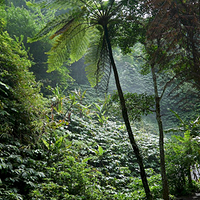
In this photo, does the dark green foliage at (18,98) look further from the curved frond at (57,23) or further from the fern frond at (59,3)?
the fern frond at (59,3)

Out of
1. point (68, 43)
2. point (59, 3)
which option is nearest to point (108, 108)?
point (68, 43)

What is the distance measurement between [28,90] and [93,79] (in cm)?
144

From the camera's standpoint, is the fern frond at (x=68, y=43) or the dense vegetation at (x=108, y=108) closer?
the dense vegetation at (x=108, y=108)

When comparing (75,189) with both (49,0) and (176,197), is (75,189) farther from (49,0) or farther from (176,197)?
(49,0)

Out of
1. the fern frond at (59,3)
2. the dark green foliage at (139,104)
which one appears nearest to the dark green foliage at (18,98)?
the fern frond at (59,3)

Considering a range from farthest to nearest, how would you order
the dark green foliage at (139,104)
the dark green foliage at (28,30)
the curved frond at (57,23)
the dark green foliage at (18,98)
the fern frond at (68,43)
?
the dark green foliage at (28,30) → the dark green foliage at (18,98) → the dark green foliage at (139,104) → the fern frond at (68,43) → the curved frond at (57,23)

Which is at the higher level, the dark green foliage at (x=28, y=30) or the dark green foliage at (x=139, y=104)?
the dark green foliage at (x=28, y=30)

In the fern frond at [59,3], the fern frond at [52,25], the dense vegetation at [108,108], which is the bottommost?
the dense vegetation at [108,108]

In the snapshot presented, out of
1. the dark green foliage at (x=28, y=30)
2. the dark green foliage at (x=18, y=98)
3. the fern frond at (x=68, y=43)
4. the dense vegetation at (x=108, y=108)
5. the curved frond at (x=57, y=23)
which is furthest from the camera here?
the dark green foliage at (x=28, y=30)

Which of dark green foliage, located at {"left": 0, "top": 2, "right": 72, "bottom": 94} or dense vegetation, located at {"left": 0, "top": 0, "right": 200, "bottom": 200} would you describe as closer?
dense vegetation, located at {"left": 0, "top": 0, "right": 200, "bottom": 200}

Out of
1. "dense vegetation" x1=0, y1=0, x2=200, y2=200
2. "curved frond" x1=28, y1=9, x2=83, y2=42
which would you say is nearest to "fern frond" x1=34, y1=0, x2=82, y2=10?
"dense vegetation" x1=0, y1=0, x2=200, y2=200

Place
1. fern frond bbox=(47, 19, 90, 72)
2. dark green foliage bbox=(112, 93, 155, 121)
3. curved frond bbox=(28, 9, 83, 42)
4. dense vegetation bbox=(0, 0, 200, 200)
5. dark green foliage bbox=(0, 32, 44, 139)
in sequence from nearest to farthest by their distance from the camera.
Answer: dense vegetation bbox=(0, 0, 200, 200) < curved frond bbox=(28, 9, 83, 42) < fern frond bbox=(47, 19, 90, 72) < dark green foliage bbox=(112, 93, 155, 121) < dark green foliage bbox=(0, 32, 44, 139)

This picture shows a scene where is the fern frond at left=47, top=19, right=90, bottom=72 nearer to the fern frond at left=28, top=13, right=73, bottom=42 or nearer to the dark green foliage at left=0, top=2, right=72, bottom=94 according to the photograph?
the fern frond at left=28, top=13, right=73, bottom=42

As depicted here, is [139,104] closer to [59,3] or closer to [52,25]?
[52,25]
